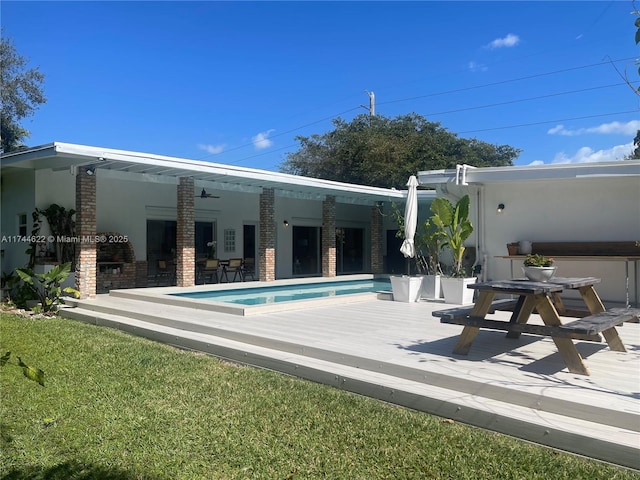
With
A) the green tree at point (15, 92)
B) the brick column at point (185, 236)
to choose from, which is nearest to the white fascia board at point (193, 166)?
the brick column at point (185, 236)

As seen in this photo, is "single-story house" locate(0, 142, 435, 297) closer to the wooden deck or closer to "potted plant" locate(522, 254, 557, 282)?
the wooden deck

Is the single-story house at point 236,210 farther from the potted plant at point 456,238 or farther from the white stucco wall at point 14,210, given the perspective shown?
the potted plant at point 456,238

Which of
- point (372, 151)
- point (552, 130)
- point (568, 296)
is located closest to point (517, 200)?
point (568, 296)

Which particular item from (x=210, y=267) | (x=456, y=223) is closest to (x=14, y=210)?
(x=210, y=267)

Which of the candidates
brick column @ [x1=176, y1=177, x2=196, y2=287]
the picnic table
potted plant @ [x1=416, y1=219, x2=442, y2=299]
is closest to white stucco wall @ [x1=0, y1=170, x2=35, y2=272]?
brick column @ [x1=176, y1=177, x2=196, y2=287]

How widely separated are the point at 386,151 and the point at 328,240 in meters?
11.8

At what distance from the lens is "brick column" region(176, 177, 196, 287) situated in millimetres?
12836

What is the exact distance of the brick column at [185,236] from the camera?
A: 12.8 metres

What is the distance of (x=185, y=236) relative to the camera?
1285 centimetres

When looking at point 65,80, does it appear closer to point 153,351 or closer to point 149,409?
point 153,351

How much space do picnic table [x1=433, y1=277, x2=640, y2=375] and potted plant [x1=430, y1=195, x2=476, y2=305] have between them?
424 centimetres

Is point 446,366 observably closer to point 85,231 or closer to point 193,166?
point 193,166

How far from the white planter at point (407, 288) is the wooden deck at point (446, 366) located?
6.05 feet

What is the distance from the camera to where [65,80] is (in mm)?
22641
